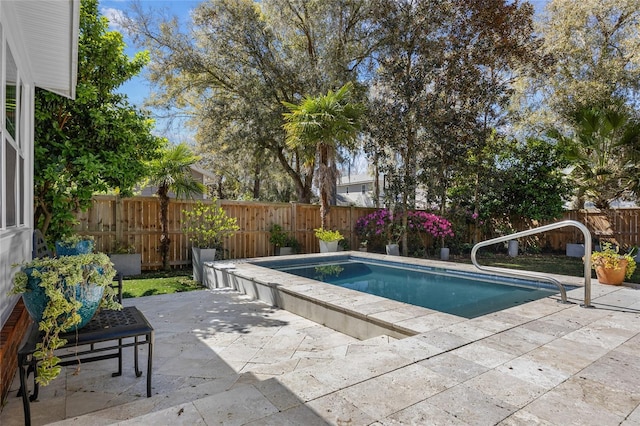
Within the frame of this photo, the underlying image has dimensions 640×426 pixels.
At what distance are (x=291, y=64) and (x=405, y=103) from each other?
15.3ft

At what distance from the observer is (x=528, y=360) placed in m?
2.63

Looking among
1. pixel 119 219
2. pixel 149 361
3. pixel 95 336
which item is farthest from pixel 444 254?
pixel 95 336

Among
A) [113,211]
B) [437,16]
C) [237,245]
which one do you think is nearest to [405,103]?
[437,16]

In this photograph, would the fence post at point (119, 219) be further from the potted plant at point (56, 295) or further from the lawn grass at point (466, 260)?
the potted plant at point (56, 295)

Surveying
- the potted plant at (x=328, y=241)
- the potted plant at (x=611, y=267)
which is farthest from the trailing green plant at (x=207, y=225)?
the potted plant at (x=611, y=267)

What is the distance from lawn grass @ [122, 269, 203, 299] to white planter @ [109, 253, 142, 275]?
213 mm

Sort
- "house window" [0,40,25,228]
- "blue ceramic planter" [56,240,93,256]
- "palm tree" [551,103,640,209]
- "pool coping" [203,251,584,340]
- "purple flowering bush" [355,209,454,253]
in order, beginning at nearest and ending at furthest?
"house window" [0,40,25,228] → "pool coping" [203,251,584,340] → "blue ceramic planter" [56,240,93,256] → "palm tree" [551,103,640,209] → "purple flowering bush" [355,209,454,253]

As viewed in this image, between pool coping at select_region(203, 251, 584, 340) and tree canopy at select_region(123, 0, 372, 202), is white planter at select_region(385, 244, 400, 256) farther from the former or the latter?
tree canopy at select_region(123, 0, 372, 202)

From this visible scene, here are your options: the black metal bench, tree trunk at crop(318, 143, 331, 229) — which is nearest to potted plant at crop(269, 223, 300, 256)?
tree trunk at crop(318, 143, 331, 229)

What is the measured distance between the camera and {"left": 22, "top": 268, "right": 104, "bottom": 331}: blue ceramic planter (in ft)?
7.18

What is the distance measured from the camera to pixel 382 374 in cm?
239

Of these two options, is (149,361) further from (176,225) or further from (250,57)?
(250,57)

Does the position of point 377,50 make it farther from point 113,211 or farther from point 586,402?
point 586,402

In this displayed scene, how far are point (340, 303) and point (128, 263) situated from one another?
560cm
